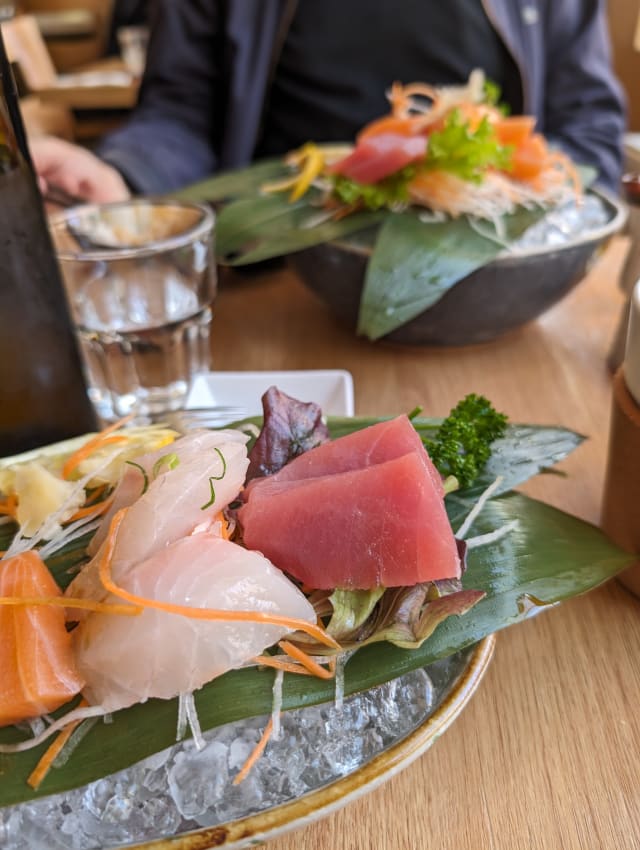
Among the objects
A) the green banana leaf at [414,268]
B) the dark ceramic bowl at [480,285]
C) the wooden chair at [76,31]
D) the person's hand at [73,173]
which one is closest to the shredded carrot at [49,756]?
the green banana leaf at [414,268]

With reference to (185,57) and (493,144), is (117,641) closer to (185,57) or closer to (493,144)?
(493,144)

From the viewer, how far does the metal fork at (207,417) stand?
926mm

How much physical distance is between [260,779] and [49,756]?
0.16 m

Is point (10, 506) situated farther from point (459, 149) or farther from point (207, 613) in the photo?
point (459, 149)

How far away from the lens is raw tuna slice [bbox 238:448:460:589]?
57 centimetres

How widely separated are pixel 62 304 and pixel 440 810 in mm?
684

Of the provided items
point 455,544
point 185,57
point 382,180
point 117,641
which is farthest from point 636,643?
point 185,57

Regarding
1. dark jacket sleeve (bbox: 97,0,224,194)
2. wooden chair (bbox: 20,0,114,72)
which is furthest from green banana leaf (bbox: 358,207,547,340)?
wooden chair (bbox: 20,0,114,72)

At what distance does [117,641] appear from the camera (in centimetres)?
52

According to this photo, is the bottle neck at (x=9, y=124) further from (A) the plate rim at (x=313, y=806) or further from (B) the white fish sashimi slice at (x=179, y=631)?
(A) the plate rim at (x=313, y=806)

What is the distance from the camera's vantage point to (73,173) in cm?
150

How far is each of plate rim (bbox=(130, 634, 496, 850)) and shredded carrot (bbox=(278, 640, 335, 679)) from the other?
0.25 ft

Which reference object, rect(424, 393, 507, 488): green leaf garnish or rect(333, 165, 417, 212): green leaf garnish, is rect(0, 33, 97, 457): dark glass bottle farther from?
rect(333, 165, 417, 212): green leaf garnish

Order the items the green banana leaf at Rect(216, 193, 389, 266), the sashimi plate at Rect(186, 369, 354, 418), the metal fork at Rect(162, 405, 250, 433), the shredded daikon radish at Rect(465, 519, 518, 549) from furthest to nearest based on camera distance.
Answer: the green banana leaf at Rect(216, 193, 389, 266) < the sashimi plate at Rect(186, 369, 354, 418) < the metal fork at Rect(162, 405, 250, 433) < the shredded daikon radish at Rect(465, 519, 518, 549)
